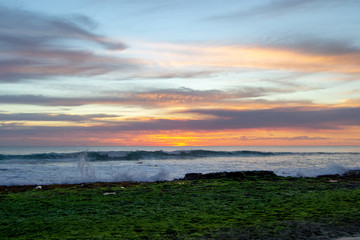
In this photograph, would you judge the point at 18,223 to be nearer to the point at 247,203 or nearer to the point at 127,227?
the point at 127,227

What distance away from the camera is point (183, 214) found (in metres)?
7.27

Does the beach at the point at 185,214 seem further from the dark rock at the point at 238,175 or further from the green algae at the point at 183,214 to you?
the dark rock at the point at 238,175

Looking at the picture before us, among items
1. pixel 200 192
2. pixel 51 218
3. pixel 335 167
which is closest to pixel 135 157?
pixel 335 167

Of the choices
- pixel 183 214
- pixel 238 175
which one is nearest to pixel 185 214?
pixel 183 214

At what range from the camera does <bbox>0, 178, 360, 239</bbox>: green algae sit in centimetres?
564

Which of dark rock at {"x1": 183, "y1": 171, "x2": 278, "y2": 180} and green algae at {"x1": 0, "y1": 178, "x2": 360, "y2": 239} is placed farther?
dark rock at {"x1": 183, "y1": 171, "x2": 278, "y2": 180}

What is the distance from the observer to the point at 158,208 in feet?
26.2

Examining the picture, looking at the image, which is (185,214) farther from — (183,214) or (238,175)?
(238,175)

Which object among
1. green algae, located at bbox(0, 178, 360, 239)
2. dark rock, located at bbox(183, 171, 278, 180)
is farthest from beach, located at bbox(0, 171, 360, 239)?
dark rock, located at bbox(183, 171, 278, 180)

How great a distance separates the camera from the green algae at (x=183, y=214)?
564cm

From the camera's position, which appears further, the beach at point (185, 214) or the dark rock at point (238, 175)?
the dark rock at point (238, 175)

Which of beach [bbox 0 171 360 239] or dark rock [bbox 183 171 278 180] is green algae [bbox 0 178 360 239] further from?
dark rock [bbox 183 171 278 180]

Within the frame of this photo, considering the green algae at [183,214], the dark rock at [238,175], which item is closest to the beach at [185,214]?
the green algae at [183,214]

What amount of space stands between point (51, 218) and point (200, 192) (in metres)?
5.07
